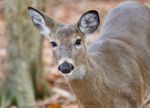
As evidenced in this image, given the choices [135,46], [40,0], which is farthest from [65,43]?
[40,0]

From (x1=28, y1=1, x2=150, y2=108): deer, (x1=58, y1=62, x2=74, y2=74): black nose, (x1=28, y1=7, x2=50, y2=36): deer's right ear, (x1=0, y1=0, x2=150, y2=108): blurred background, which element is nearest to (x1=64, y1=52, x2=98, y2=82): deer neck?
(x1=28, y1=1, x2=150, y2=108): deer

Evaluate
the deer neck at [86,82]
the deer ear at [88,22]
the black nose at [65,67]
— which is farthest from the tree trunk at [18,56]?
the black nose at [65,67]

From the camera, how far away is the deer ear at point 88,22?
7590 millimetres

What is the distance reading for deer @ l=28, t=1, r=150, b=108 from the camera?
7.36 metres

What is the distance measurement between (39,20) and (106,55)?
36.1 inches

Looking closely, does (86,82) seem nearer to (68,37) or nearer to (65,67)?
(68,37)

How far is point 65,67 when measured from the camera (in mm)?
6957

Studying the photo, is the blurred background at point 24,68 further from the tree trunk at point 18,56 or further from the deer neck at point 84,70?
the deer neck at point 84,70

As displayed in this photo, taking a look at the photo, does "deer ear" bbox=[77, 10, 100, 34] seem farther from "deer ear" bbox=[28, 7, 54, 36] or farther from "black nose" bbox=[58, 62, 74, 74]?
"black nose" bbox=[58, 62, 74, 74]

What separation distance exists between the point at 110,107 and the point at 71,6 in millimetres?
8971

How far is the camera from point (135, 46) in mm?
8500

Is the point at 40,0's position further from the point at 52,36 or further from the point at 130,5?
Result: the point at 52,36

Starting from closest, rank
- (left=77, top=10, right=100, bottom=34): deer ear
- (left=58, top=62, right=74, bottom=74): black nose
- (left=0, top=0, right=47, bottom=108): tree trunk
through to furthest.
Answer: (left=58, top=62, right=74, bottom=74): black nose → (left=77, top=10, right=100, bottom=34): deer ear → (left=0, top=0, right=47, bottom=108): tree trunk

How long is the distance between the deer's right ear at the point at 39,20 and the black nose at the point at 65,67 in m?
0.78
